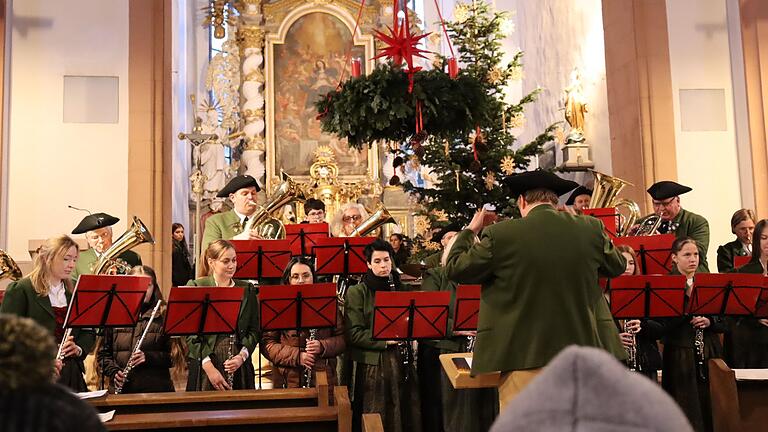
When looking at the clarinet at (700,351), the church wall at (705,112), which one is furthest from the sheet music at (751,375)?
the church wall at (705,112)

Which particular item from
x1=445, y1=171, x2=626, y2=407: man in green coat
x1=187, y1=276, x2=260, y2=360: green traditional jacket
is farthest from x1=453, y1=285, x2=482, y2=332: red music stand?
x1=445, y1=171, x2=626, y2=407: man in green coat

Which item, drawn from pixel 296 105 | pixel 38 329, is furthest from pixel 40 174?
pixel 296 105

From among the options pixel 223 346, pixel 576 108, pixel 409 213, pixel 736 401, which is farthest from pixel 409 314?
pixel 409 213

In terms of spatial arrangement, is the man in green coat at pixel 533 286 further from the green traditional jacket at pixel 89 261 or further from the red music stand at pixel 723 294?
the green traditional jacket at pixel 89 261

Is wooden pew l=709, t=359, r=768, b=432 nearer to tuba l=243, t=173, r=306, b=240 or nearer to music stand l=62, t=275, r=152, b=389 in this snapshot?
music stand l=62, t=275, r=152, b=389

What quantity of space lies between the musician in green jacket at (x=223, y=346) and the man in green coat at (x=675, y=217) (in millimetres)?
3513

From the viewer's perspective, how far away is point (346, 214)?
8.34 metres

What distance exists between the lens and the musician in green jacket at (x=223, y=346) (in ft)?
18.8

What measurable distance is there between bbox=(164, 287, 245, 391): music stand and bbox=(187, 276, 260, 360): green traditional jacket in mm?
268

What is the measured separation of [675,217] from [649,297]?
2155mm

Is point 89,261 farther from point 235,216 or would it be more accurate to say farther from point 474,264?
point 474,264

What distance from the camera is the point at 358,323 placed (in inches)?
239

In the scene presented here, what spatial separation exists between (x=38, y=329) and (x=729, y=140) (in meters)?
9.61

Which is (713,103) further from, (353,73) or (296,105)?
(296,105)
